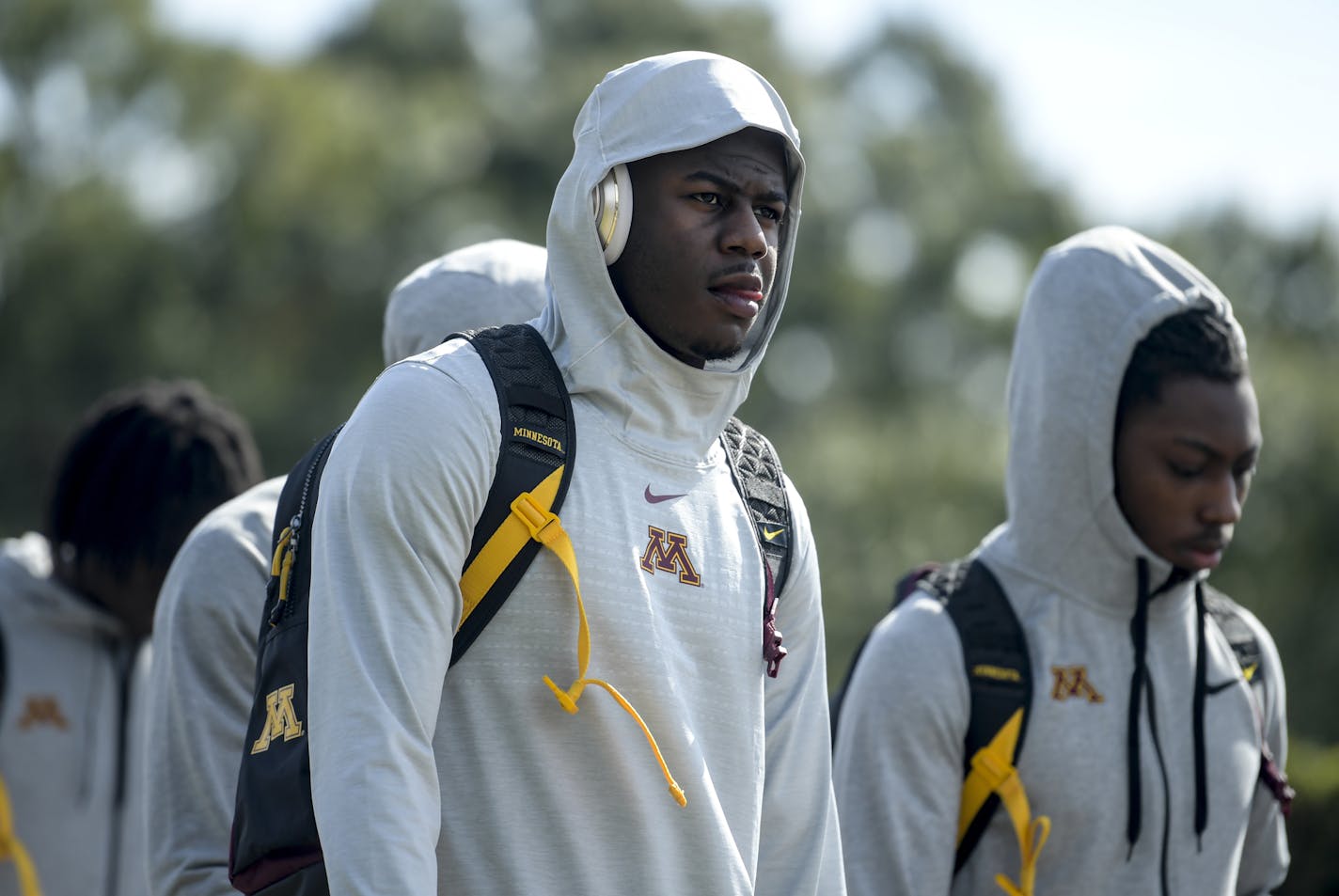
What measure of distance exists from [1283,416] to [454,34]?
70.5ft

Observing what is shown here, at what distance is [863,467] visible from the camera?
23.6 m

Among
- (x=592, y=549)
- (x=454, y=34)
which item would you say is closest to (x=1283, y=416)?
(x=592, y=549)

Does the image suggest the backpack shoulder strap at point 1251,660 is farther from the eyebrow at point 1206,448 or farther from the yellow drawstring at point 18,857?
the yellow drawstring at point 18,857

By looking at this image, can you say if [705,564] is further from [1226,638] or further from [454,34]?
[454,34]

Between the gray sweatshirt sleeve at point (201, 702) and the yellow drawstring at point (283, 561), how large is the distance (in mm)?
992

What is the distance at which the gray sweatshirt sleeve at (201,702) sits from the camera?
156 inches

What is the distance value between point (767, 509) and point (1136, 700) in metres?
1.62

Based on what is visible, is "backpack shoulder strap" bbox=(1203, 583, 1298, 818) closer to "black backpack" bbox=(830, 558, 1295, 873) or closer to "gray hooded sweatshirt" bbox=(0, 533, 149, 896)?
"black backpack" bbox=(830, 558, 1295, 873)

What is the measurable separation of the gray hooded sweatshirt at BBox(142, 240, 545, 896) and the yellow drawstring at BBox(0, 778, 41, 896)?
1.10m

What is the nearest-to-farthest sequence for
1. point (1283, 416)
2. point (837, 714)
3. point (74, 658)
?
point (837, 714), point (74, 658), point (1283, 416)

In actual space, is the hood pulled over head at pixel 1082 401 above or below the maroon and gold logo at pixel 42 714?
above

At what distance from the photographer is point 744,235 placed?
3434 millimetres

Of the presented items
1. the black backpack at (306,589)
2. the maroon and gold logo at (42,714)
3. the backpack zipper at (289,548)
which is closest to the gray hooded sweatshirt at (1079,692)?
the black backpack at (306,589)

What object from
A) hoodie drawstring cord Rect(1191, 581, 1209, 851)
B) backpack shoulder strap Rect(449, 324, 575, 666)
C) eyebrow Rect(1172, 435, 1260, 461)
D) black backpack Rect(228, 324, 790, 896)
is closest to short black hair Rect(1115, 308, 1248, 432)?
eyebrow Rect(1172, 435, 1260, 461)
